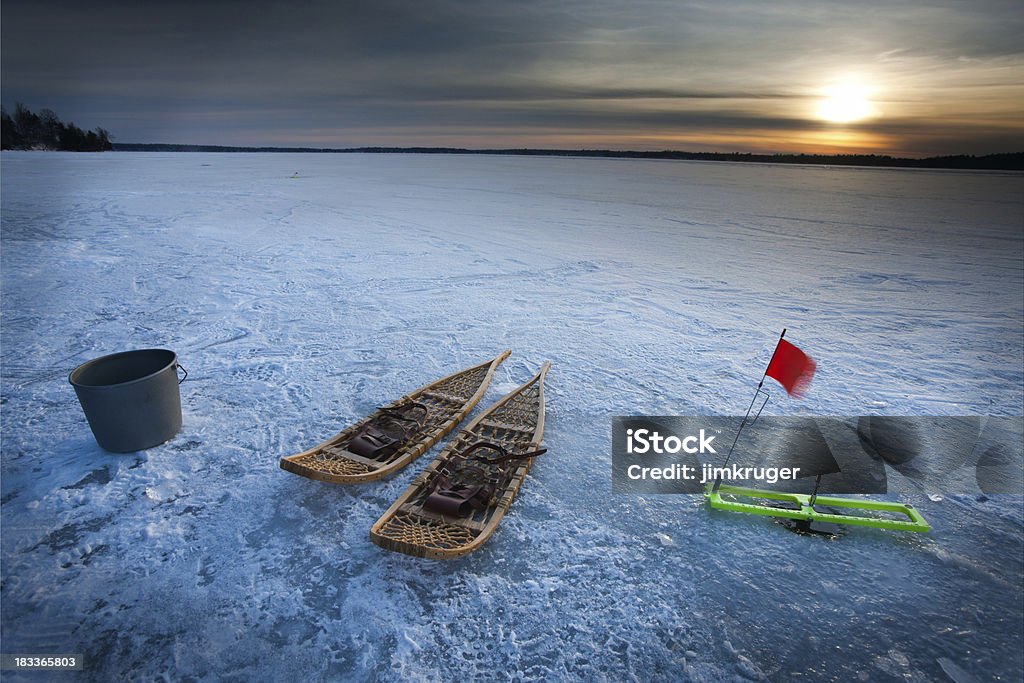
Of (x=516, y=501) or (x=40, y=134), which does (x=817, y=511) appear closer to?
(x=516, y=501)

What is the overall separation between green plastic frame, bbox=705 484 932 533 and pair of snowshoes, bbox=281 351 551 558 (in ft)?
5.04

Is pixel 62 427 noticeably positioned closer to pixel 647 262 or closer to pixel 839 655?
pixel 839 655

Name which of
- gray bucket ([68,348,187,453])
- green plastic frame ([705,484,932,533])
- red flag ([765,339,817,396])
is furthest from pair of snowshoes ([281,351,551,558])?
red flag ([765,339,817,396])

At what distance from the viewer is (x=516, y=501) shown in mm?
3922

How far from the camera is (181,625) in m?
2.86

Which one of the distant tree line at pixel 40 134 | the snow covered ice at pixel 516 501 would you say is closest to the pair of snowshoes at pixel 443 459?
the snow covered ice at pixel 516 501

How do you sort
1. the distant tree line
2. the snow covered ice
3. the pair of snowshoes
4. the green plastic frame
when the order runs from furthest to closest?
the distant tree line, the green plastic frame, the pair of snowshoes, the snow covered ice

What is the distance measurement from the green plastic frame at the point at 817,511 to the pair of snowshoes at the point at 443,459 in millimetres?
1535

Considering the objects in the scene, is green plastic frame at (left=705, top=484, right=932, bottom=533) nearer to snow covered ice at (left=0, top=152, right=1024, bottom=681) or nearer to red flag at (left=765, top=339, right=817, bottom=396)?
snow covered ice at (left=0, top=152, right=1024, bottom=681)

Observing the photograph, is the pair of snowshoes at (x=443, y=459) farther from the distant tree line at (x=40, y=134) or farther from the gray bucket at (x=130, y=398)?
the distant tree line at (x=40, y=134)

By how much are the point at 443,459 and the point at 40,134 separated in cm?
9032

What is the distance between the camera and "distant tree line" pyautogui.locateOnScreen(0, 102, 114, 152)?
61406mm

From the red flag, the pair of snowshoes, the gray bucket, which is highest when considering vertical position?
the red flag

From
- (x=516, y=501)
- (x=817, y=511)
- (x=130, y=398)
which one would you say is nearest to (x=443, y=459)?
(x=516, y=501)
